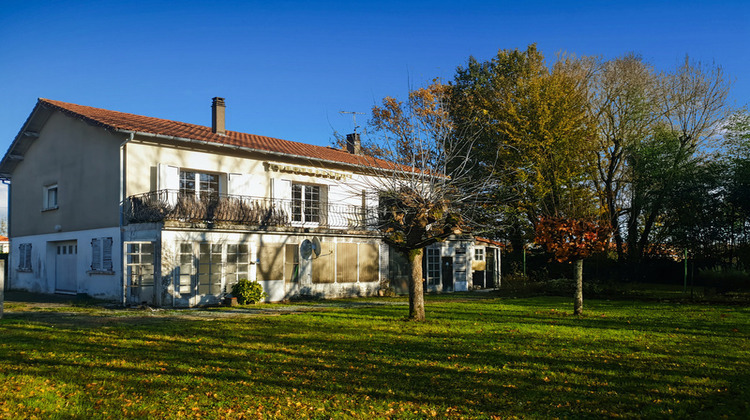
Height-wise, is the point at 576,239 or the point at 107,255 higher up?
the point at 576,239

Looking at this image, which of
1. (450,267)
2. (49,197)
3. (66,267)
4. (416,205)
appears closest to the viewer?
(416,205)

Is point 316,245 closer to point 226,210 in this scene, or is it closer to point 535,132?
point 226,210

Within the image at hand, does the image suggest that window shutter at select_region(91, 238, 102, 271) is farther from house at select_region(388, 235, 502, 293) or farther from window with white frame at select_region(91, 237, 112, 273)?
house at select_region(388, 235, 502, 293)

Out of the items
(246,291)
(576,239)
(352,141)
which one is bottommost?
(246,291)

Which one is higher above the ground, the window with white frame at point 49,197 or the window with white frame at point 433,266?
the window with white frame at point 49,197

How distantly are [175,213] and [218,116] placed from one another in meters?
5.98

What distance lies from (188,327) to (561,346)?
720 centimetres

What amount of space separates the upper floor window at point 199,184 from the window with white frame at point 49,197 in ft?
20.6

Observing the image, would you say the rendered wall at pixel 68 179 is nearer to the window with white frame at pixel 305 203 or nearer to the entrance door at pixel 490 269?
the window with white frame at pixel 305 203

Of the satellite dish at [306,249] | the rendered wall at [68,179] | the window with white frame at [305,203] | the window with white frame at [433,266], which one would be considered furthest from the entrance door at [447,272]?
the rendered wall at [68,179]

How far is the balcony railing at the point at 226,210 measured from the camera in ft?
53.7

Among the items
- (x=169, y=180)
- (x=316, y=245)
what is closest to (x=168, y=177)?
(x=169, y=180)

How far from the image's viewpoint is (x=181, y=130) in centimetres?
1920

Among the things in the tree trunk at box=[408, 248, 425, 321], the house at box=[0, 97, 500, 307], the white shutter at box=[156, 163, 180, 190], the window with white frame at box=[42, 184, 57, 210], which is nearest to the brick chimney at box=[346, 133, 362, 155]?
the house at box=[0, 97, 500, 307]
